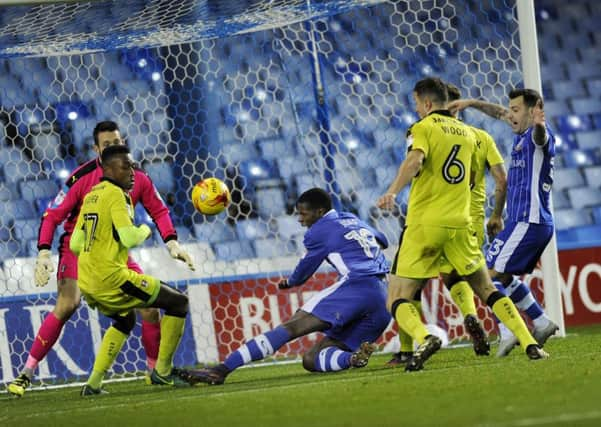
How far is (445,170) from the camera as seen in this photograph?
6.60 meters

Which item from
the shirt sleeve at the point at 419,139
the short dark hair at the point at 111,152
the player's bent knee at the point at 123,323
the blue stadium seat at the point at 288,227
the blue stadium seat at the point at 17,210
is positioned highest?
the short dark hair at the point at 111,152

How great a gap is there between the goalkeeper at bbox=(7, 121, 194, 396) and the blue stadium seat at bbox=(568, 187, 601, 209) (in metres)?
6.43

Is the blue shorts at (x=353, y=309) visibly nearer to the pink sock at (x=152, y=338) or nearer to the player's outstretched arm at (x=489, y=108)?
the pink sock at (x=152, y=338)

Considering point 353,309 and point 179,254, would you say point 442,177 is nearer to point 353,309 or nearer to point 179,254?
point 353,309

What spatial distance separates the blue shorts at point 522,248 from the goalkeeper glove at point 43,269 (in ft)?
9.27

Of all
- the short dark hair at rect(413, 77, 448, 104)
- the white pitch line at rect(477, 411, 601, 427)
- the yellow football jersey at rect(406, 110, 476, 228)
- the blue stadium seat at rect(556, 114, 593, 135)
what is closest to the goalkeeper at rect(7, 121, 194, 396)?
the yellow football jersey at rect(406, 110, 476, 228)

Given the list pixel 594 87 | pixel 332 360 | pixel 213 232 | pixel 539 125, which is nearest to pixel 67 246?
pixel 332 360

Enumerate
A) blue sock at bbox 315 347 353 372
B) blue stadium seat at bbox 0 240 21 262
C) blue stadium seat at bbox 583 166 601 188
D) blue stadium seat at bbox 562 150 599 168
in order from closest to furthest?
blue sock at bbox 315 347 353 372, blue stadium seat at bbox 0 240 21 262, blue stadium seat at bbox 583 166 601 188, blue stadium seat at bbox 562 150 599 168

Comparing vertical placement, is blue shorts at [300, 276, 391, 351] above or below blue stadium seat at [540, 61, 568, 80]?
below

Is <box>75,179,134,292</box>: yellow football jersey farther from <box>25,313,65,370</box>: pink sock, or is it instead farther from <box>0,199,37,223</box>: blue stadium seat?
<box>0,199,37,223</box>: blue stadium seat

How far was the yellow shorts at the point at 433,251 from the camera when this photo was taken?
258 inches

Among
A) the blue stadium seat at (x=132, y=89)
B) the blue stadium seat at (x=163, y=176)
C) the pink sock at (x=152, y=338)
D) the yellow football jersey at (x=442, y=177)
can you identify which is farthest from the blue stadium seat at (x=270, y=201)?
the yellow football jersey at (x=442, y=177)

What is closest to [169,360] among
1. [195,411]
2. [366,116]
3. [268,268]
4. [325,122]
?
[195,411]

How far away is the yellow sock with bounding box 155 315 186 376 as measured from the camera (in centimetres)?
724
